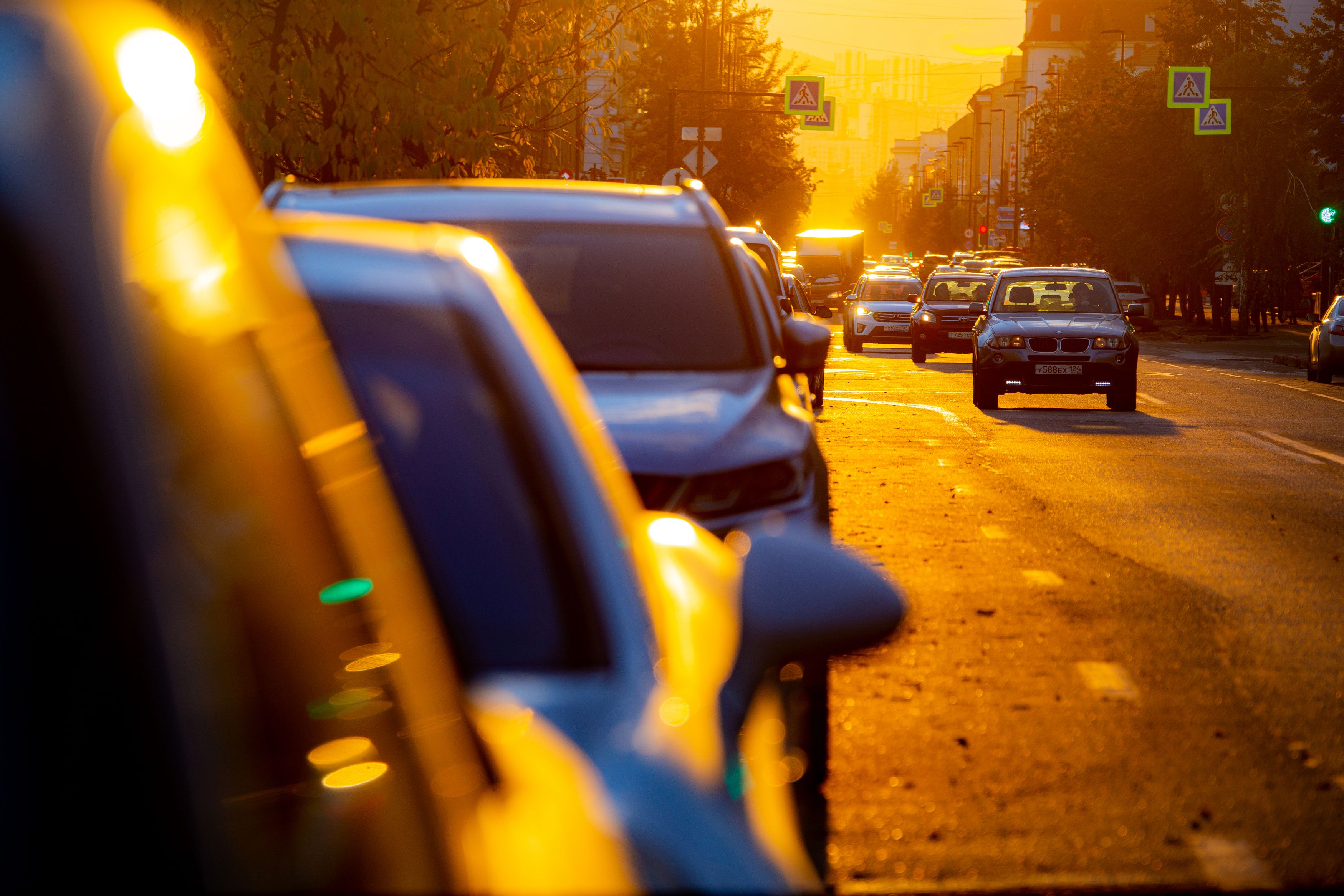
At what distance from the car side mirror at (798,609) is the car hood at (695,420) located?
2.55m

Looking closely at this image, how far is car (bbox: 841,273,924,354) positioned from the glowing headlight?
36.6 m

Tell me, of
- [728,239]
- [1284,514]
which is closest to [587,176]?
[1284,514]

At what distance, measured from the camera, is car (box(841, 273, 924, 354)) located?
39125mm

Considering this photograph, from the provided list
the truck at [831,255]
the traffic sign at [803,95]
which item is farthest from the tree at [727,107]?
the traffic sign at [803,95]

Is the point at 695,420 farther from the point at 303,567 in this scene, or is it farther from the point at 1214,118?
the point at 1214,118

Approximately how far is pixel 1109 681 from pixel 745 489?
6.23 feet

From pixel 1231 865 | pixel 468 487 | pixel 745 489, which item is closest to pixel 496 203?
pixel 745 489

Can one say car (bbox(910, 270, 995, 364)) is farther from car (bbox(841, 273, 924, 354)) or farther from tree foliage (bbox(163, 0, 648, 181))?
tree foliage (bbox(163, 0, 648, 181))

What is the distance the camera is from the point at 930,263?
107m

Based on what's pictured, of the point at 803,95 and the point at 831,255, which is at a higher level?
the point at 803,95

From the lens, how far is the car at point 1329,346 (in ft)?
93.9

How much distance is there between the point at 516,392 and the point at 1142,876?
9.21 feet

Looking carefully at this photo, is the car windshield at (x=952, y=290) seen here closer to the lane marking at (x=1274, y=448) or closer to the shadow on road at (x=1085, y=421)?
the shadow on road at (x=1085, y=421)

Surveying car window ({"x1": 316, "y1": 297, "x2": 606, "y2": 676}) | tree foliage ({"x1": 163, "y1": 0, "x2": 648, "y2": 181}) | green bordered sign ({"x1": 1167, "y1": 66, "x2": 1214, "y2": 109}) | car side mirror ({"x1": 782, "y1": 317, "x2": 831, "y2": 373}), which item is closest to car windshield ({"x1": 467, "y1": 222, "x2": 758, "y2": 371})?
car side mirror ({"x1": 782, "y1": 317, "x2": 831, "y2": 373})
